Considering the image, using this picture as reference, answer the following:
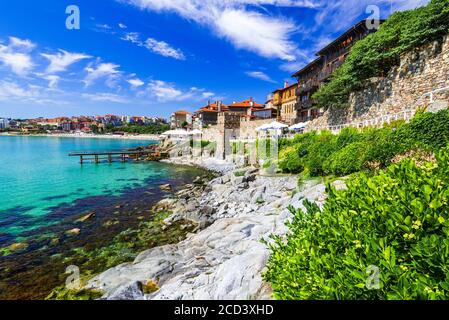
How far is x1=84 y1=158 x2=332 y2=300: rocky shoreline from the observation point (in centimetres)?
585

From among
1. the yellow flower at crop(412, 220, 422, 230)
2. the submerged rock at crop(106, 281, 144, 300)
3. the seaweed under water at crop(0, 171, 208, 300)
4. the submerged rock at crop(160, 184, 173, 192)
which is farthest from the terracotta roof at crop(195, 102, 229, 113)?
the yellow flower at crop(412, 220, 422, 230)

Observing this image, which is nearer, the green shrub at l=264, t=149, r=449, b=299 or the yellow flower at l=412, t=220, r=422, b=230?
the green shrub at l=264, t=149, r=449, b=299

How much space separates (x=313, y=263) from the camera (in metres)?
2.87

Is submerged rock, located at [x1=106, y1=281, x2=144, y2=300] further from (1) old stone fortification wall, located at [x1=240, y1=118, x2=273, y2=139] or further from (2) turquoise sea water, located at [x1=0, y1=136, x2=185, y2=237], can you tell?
(1) old stone fortification wall, located at [x1=240, y1=118, x2=273, y2=139]

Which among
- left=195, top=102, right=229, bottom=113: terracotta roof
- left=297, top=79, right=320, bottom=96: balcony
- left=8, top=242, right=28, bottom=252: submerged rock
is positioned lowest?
left=8, top=242, right=28, bottom=252: submerged rock

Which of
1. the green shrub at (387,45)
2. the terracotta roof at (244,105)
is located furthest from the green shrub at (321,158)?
the terracotta roof at (244,105)

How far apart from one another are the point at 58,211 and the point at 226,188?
44.4 feet

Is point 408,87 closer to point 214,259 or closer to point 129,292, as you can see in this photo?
point 214,259

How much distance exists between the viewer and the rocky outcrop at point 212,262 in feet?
19.0

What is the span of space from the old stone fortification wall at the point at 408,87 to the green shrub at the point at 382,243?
38.5ft

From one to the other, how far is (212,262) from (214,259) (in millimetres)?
227

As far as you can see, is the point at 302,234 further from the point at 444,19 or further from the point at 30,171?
the point at 30,171
